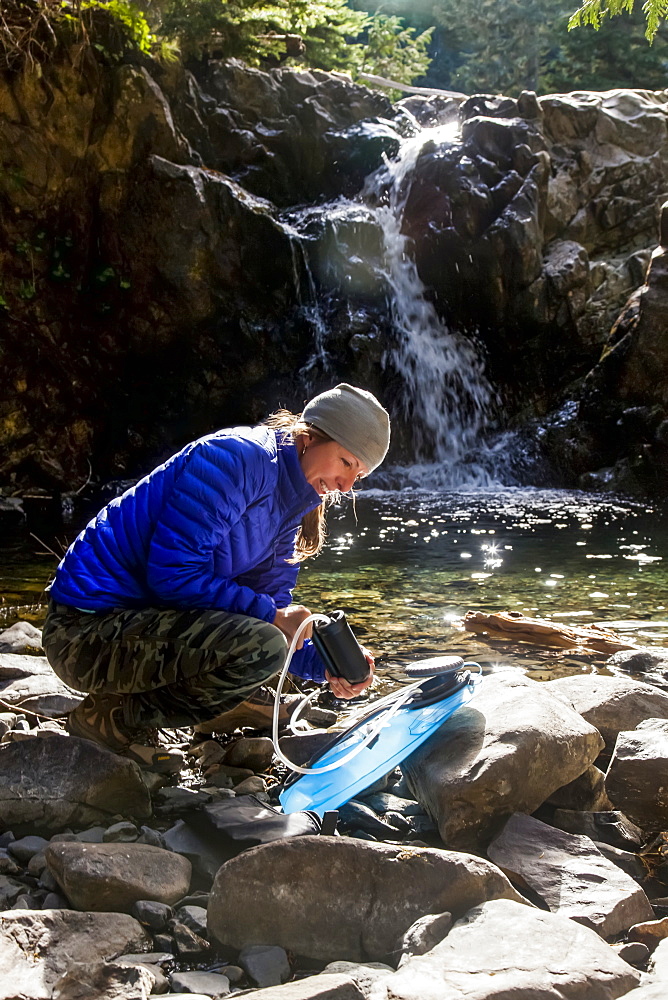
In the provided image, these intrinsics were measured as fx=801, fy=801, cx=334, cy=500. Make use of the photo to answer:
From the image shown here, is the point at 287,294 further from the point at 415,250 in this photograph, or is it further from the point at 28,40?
the point at 28,40

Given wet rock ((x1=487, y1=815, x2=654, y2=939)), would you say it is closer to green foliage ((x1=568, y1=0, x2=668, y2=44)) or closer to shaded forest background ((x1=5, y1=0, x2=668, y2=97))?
green foliage ((x1=568, y1=0, x2=668, y2=44))

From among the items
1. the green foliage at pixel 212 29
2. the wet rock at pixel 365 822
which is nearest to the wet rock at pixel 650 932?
the wet rock at pixel 365 822

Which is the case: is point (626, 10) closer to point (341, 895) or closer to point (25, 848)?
point (341, 895)

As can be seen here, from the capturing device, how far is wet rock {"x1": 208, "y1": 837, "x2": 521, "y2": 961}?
204 centimetres

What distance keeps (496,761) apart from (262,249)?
12642mm

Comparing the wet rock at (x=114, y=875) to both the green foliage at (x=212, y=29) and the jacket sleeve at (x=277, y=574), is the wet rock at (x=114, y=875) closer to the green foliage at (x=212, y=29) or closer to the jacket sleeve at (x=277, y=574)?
the jacket sleeve at (x=277, y=574)

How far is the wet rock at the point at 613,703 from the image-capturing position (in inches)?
129

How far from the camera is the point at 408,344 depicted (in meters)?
14.6

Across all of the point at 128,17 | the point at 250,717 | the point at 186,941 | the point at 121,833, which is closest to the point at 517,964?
the point at 186,941

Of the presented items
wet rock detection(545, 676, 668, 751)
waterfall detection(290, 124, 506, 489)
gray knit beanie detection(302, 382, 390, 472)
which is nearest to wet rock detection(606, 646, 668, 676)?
wet rock detection(545, 676, 668, 751)

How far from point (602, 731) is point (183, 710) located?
5.53ft

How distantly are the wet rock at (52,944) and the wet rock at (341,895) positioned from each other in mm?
234

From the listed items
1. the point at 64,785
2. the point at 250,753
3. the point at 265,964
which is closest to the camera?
the point at 265,964

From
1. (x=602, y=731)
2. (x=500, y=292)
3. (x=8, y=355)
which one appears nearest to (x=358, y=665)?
(x=602, y=731)
